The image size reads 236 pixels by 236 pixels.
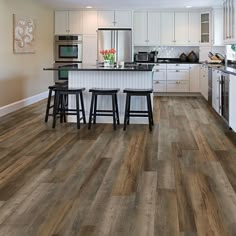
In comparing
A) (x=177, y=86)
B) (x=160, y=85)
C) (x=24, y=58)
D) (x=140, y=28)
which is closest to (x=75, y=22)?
(x=140, y=28)

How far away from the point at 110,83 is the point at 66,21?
469cm

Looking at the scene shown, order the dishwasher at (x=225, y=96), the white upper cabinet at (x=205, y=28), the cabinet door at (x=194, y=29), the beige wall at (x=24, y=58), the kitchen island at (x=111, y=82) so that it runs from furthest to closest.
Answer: the cabinet door at (x=194, y=29)
the white upper cabinet at (x=205, y=28)
the beige wall at (x=24, y=58)
the kitchen island at (x=111, y=82)
the dishwasher at (x=225, y=96)

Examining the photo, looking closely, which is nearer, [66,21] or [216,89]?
[216,89]

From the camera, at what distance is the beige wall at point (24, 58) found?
23.8 ft

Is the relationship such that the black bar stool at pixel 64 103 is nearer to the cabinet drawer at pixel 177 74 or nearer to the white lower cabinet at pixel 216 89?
the white lower cabinet at pixel 216 89

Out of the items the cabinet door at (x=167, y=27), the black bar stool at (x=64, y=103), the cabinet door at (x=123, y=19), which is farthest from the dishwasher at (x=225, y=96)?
the cabinet door at (x=123, y=19)

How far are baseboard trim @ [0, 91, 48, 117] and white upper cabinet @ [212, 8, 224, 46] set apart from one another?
15.3ft

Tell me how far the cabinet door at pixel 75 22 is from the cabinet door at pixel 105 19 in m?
0.52

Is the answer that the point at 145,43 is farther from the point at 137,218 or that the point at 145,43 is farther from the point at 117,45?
the point at 137,218

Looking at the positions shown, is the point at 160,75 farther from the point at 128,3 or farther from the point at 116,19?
the point at 128,3

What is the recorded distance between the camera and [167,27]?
10.5 m

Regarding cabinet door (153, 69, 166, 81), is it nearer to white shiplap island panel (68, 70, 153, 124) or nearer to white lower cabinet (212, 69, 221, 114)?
white lower cabinet (212, 69, 221, 114)

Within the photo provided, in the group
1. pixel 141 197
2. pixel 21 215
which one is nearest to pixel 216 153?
pixel 141 197

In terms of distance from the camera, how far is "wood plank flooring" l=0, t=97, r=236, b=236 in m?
2.53
